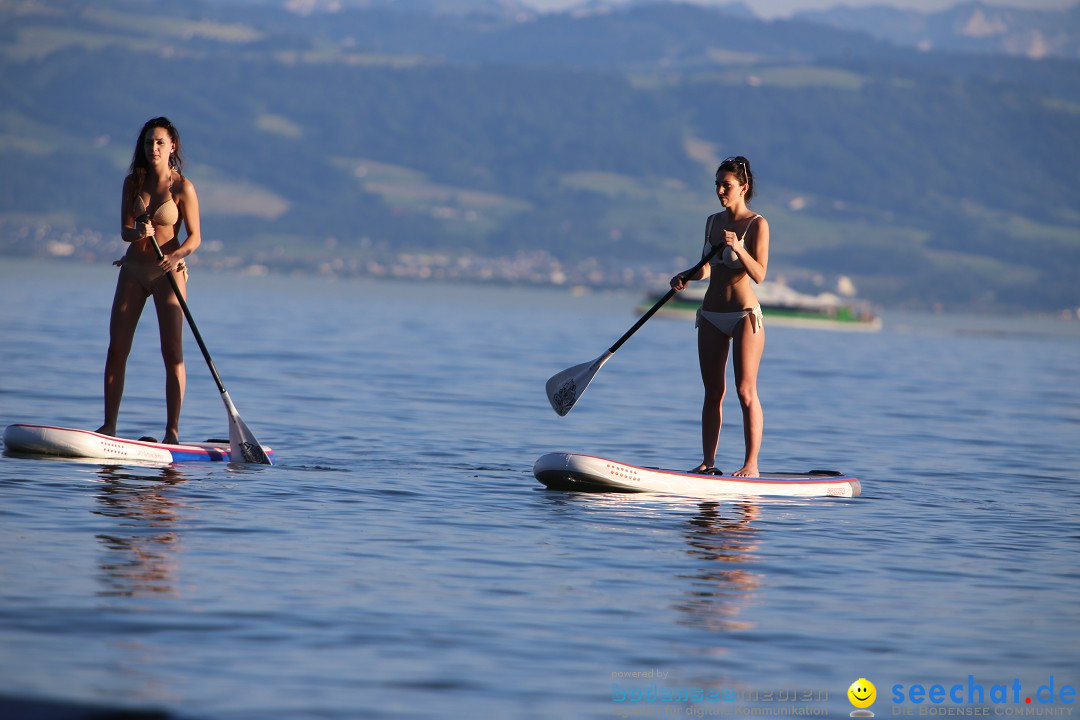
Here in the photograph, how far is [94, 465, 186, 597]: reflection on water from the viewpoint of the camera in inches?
314

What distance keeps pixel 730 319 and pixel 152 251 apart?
15.3 ft

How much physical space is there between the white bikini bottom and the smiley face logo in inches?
217

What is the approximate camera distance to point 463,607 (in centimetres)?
801

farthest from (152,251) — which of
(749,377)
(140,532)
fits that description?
(749,377)

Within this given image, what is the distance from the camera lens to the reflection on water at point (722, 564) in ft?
26.6

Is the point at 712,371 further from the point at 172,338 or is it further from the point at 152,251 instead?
the point at 152,251

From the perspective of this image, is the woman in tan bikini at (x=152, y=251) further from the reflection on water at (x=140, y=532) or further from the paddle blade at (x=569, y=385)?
the paddle blade at (x=569, y=385)

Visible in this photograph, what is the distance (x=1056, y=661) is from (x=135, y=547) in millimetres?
5072

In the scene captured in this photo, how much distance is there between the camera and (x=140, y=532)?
9.38 m

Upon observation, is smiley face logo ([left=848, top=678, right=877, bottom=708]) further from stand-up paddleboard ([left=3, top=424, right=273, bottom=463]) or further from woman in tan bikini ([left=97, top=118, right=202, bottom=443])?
stand-up paddleboard ([left=3, top=424, right=273, bottom=463])

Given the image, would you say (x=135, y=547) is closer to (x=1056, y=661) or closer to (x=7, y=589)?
(x=7, y=589)

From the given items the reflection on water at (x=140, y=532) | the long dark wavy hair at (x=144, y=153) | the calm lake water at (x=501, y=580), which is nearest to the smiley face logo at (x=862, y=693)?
the calm lake water at (x=501, y=580)

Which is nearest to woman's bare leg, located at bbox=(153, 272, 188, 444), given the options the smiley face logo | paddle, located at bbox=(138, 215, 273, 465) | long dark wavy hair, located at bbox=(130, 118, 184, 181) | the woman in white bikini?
paddle, located at bbox=(138, 215, 273, 465)

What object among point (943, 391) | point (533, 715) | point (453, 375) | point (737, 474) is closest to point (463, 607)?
point (533, 715)
